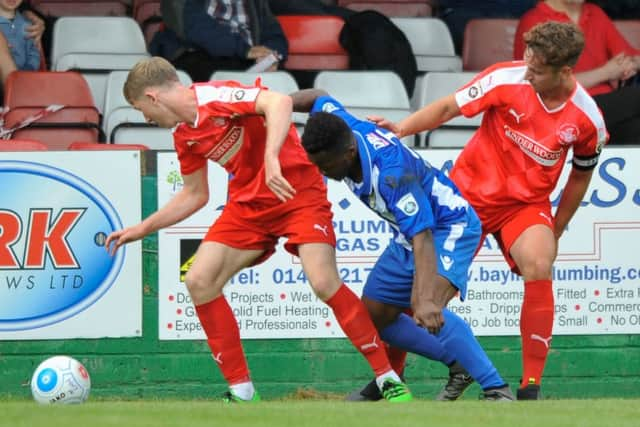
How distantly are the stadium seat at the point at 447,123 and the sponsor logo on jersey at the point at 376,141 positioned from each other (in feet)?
8.20

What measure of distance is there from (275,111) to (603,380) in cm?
348

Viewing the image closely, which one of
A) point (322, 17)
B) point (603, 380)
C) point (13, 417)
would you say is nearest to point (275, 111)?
point (13, 417)

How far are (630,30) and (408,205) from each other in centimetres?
572

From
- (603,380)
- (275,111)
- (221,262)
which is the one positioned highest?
(275,111)

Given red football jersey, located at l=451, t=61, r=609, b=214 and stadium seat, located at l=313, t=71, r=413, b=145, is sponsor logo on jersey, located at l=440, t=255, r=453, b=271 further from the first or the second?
stadium seat, located at l=313, t=71, r=413, b=145

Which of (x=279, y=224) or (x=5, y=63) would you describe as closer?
(x=279, y=224)

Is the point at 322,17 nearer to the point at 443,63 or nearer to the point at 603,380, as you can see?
the point at 443,63

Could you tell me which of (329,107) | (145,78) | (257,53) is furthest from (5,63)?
(329,107)

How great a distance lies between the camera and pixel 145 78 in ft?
24.3

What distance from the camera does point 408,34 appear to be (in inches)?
475

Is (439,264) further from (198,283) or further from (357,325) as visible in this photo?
(198,283)

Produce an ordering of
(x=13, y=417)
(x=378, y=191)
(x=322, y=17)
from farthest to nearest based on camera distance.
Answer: (x=322, y=17) → (x=378, y=191) → (x=13, y=417)

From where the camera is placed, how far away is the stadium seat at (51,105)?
1006 cm

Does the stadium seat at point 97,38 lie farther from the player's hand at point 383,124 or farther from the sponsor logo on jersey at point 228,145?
the player's hand at point 383,124
